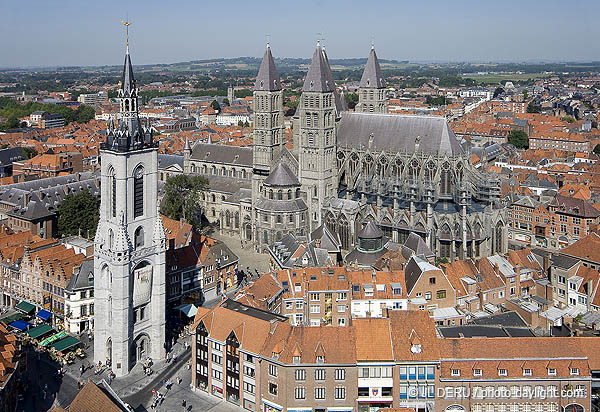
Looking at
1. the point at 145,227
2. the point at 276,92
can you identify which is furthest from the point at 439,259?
the point at 145,227

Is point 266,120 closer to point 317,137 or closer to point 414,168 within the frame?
point 317,137

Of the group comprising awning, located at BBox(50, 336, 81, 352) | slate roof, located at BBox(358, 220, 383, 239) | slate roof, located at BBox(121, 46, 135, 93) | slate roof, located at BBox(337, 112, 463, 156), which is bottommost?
awning, located at BBox(50, 336, 81, 352)

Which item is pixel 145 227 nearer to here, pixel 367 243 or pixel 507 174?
pixel 367 243

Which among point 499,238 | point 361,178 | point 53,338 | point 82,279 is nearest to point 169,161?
point 361,178

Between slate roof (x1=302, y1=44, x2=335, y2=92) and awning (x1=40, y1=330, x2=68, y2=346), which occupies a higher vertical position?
slate roof (x1=302, y1=44, x2=335, y2=92)

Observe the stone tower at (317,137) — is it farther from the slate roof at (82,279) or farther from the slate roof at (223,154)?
the slate roof at (82,279)

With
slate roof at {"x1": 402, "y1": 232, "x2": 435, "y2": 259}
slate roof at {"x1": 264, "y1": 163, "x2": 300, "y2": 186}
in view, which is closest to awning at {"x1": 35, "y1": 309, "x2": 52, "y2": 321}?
slate roof at {"x1": 264, "y1": 163, "x2": 300, "y2": 186}

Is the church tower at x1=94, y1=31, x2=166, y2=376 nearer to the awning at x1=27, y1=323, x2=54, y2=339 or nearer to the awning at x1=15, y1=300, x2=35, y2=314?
the awning at x1=27, y1=323, x2=54, y2=339
